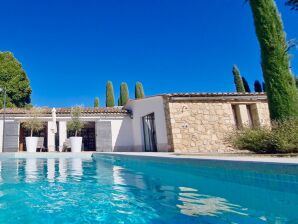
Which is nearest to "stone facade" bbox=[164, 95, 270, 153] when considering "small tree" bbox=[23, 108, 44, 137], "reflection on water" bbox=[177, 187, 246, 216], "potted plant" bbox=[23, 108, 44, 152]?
"potted plant" bbox=[23, 108, 44, 152]

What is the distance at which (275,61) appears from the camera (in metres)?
8.92

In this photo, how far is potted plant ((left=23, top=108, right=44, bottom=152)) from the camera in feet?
45.6

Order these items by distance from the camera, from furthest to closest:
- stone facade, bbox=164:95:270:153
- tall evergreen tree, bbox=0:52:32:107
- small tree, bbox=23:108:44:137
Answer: tall evergreen tree, bbox=0:52:32:107 < small tree, bbox=23:108:44:137 < stone facade, bbox=164:95:270:153

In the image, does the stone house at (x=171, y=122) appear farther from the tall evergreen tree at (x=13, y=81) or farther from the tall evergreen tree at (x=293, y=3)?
the tall evergreen tree at (x=13, y=81)

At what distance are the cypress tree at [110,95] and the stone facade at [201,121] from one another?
69.2 ft

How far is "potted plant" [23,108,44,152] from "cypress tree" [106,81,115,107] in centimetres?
1811

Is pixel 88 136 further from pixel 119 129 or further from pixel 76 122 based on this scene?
pixel 76 122

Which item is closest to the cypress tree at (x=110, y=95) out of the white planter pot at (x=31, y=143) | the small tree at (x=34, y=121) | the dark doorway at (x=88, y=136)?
the dark doorway at (x=88, y=136)

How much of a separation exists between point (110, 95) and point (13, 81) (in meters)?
12.4

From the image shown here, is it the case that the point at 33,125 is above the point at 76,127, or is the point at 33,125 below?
above

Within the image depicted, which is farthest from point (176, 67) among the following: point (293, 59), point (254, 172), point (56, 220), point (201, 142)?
point (56, 220)

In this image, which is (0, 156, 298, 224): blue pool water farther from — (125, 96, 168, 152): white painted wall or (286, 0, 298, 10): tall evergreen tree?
(125, 96, 168, 152): white painted wall

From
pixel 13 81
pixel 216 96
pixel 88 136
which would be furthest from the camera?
pixel 13 81

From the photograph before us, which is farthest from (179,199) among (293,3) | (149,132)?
(149,132)
